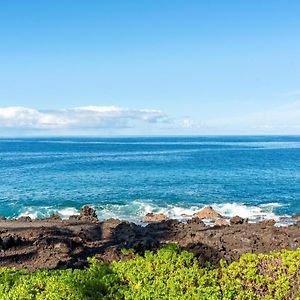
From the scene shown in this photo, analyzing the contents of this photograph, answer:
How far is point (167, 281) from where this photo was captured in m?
10.1

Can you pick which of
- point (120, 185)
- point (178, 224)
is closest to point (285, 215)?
point (178, 224)

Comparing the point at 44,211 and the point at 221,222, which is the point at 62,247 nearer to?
the point at 221,222

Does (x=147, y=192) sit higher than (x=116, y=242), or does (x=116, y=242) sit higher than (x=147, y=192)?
(x=116, y=242)

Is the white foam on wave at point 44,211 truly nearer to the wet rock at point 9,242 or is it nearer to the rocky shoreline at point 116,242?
the rocky shoreline at point 116,242

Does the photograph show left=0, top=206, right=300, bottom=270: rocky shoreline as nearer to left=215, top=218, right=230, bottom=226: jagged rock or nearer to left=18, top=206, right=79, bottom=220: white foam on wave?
left=215, top=218, right=230, bottom=226: jagged rock

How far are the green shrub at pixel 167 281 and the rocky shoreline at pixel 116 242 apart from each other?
1594mm

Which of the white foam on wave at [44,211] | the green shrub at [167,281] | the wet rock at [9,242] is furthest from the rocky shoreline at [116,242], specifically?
the white foam on wave at [44,211]

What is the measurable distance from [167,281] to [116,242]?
34.0 ft

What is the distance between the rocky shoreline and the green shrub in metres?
1.59

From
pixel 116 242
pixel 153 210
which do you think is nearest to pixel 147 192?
pixel 153 210

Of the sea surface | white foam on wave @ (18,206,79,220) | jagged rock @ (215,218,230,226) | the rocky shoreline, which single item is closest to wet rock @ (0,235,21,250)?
the rocky shoreline

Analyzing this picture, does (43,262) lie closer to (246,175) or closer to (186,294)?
(186,294)

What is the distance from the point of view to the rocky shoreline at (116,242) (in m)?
15.7

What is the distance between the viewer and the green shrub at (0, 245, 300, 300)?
9.58 meters
